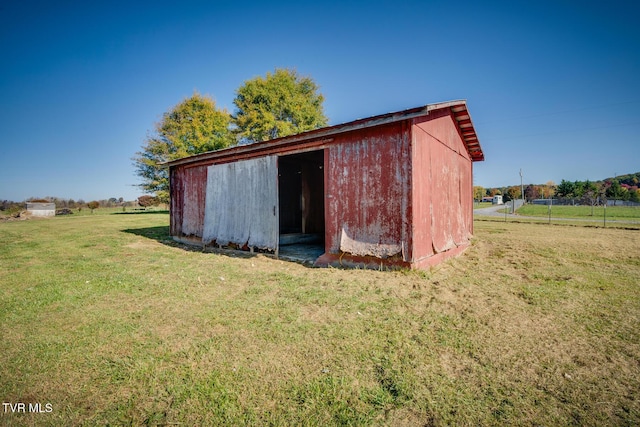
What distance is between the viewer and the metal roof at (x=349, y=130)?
5.93 metres

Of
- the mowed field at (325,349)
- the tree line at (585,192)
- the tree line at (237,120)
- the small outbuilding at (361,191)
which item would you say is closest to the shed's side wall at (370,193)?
the small outbuilding at (361,191)

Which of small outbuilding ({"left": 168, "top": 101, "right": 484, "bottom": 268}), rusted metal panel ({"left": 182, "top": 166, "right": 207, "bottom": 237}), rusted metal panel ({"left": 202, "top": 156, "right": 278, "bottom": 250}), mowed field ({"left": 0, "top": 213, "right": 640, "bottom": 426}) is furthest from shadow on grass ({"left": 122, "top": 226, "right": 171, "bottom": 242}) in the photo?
mowed field ({"left": 0, "top": 213, "right": 640, "bottom": 426})

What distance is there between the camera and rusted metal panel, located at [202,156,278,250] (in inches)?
339

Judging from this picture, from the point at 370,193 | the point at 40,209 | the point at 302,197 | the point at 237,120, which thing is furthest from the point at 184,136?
the point at 370,193

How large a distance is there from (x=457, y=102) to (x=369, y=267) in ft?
16.4

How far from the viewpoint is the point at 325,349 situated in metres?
3.14

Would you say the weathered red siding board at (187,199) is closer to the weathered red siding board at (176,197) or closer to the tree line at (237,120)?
the weathered red siding board at (176,197)

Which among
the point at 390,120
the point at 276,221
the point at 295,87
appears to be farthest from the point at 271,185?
the point at 295,87

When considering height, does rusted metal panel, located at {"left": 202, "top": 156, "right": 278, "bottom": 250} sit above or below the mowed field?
above

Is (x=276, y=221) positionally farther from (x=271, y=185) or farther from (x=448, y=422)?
(x=448, y=422)

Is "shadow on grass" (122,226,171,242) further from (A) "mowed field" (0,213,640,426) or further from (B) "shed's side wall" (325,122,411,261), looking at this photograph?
(B) "shed's side wall" (325,122,411,261)

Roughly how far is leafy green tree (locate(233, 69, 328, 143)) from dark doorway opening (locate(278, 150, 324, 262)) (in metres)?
18.2

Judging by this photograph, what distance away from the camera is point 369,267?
21.7 feet

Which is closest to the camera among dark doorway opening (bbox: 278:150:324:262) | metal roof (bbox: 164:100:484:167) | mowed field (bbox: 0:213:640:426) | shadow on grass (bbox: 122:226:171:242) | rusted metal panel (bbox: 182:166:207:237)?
mowed field (bbox: 0:213:640:426)
